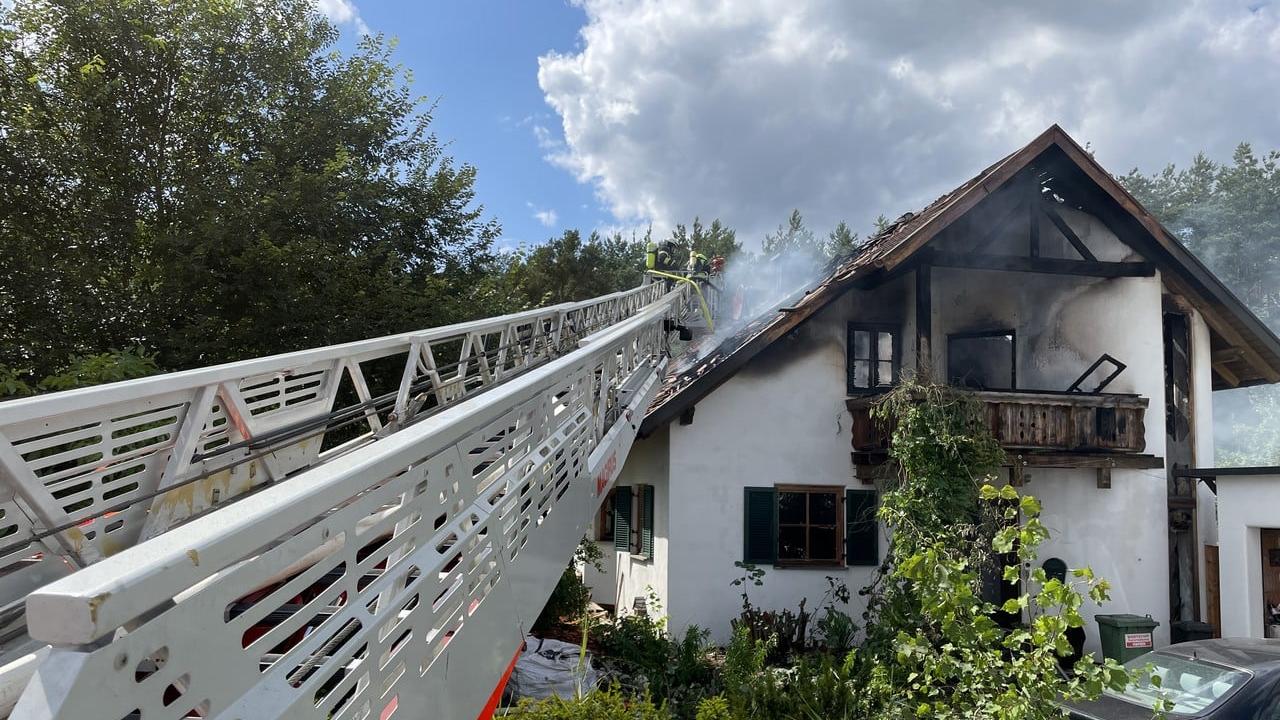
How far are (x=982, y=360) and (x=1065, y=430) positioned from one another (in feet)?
7.93

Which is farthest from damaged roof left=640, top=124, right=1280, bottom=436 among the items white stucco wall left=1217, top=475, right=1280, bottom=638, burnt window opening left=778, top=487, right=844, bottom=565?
white stucco wall left=1217, top=475, right=1280, bottom=638

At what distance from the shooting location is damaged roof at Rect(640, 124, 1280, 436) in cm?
1100

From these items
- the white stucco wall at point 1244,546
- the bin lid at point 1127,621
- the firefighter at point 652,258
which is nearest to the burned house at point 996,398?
the bin lid at point 1127,621

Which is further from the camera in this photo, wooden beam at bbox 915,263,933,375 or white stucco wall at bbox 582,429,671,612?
white stucco wall at bbox 582,429,671,612

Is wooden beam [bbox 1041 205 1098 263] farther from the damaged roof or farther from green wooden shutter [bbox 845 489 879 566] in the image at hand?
green wooden shutter [bbox 845 489 879 566]

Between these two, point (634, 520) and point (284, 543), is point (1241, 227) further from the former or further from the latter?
point (284, 543)

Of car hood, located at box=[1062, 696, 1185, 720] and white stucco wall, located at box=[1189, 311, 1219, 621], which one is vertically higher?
white stucco wall, located at box=[1189, 311, 1219, 621]

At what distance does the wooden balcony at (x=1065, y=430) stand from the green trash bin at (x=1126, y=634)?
6.38ft

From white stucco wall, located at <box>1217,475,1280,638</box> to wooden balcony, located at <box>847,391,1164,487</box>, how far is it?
1108 mm

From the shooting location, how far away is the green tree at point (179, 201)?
1218cm

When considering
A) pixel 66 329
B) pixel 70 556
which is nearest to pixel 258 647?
pixel 70 556

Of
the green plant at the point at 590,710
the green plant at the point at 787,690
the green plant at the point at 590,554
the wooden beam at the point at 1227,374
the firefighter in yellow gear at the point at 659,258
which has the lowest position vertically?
the green plant at the point at 787,690

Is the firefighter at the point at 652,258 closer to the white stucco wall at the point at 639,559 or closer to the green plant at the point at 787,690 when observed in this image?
the white stucco wall at the point at 639,559

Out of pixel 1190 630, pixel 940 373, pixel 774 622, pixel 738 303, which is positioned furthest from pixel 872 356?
pixel 738 303
